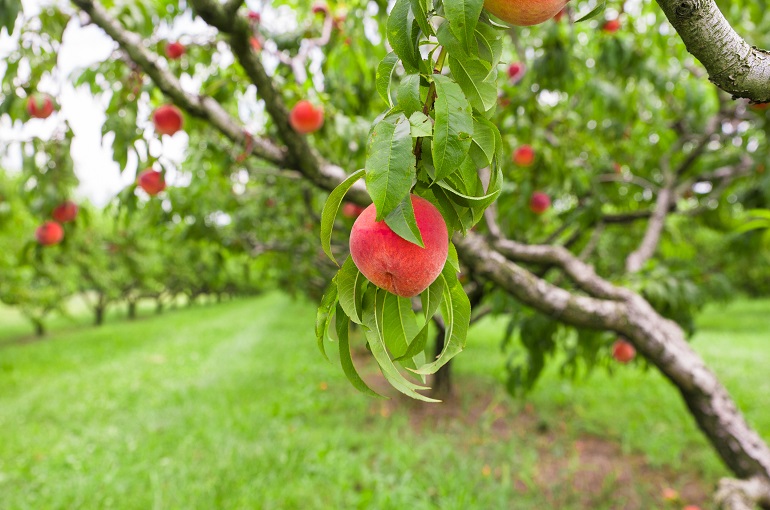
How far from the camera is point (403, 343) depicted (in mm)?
575

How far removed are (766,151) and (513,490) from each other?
228cm

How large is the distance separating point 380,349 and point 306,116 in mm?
1607

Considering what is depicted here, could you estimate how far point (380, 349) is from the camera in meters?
0.51

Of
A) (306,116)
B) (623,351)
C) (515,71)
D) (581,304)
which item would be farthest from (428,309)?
(623,351)

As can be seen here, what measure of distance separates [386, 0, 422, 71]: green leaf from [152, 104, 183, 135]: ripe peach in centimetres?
204

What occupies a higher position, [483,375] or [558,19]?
[558,19]

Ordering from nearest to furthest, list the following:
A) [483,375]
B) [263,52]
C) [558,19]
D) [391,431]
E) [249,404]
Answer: [558,19] → [263,52] → [391,431] → [249,404] → [483,375]

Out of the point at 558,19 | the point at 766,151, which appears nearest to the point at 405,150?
the point at 558,19

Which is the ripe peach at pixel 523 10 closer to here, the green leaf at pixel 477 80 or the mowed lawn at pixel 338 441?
the green leaf at pixel 477 80

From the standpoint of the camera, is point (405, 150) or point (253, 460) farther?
point (253, 460)

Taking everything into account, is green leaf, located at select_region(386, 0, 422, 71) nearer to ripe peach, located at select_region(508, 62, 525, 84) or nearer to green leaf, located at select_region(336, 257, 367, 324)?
green leaf, located at select_region(336, 257, 367, 324)

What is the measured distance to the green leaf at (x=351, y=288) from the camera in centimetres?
52

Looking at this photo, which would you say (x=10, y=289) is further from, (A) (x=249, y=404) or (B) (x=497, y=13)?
(B) (x=497, y=13)

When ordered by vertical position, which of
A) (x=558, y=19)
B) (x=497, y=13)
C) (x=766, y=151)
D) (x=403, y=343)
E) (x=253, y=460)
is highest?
(x=558, y=19)
